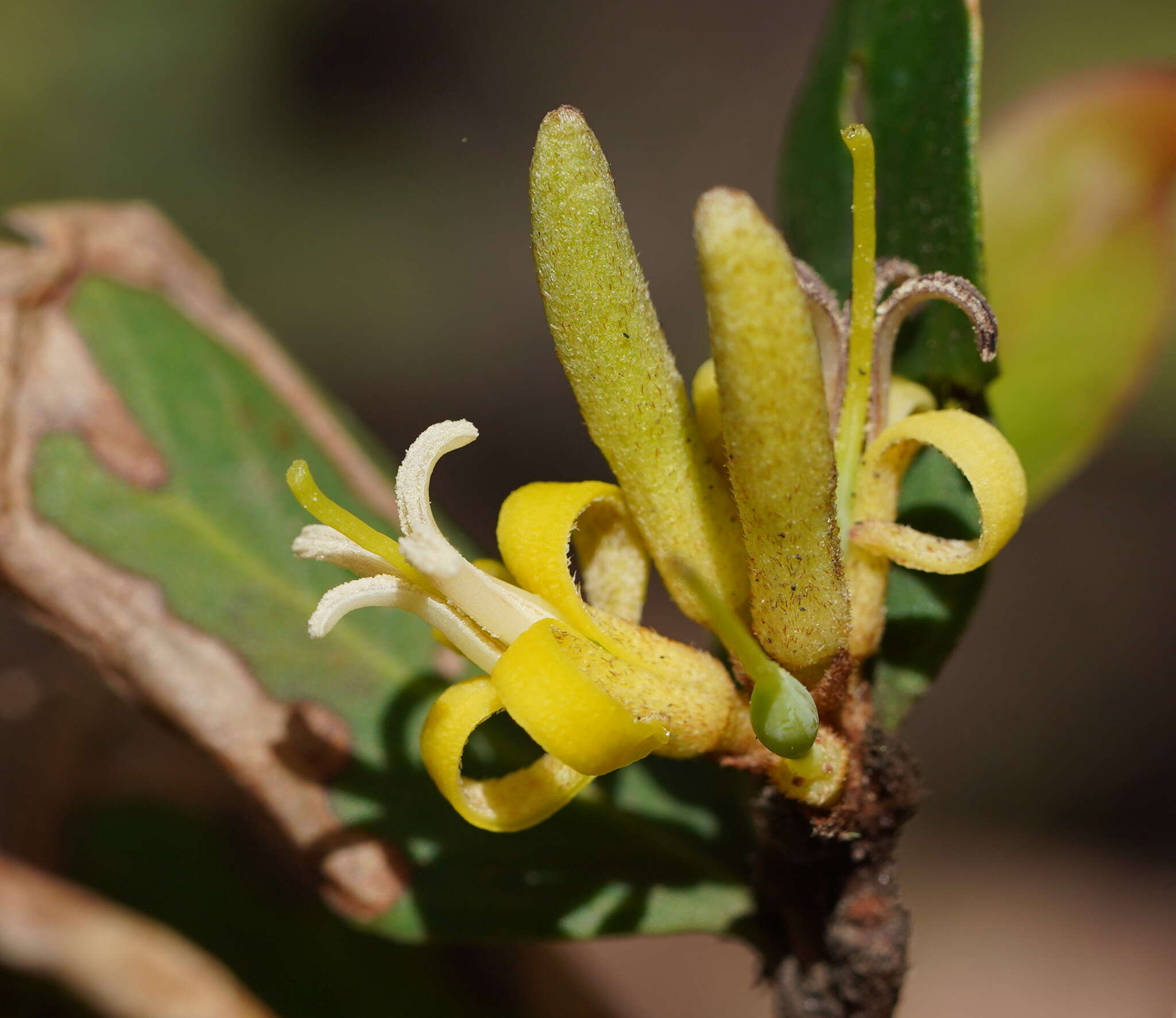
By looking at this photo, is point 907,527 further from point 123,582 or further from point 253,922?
point 253,922

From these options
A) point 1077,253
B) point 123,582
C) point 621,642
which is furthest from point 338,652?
point 1077,253

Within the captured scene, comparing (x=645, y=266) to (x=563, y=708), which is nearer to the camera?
(x=563, y=708)

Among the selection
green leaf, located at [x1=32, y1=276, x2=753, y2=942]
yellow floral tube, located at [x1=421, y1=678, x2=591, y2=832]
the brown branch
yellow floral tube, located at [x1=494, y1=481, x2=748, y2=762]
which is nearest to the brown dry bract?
green leaf, located at [x1=32, y1=276, x2=753, y2=942]

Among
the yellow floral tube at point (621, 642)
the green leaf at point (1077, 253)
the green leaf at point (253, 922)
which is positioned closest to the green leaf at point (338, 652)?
the yellow floral tube at point (621, 642)

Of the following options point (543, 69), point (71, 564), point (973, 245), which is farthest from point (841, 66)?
point (543, 69)

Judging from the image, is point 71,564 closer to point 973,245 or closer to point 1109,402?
point 973,245

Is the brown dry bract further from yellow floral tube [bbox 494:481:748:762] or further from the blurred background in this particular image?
the blurred background

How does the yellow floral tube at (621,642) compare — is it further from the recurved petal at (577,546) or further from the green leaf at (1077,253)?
the green leaf at (1077,253)

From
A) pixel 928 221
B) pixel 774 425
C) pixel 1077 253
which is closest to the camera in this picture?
pixel 774 425
